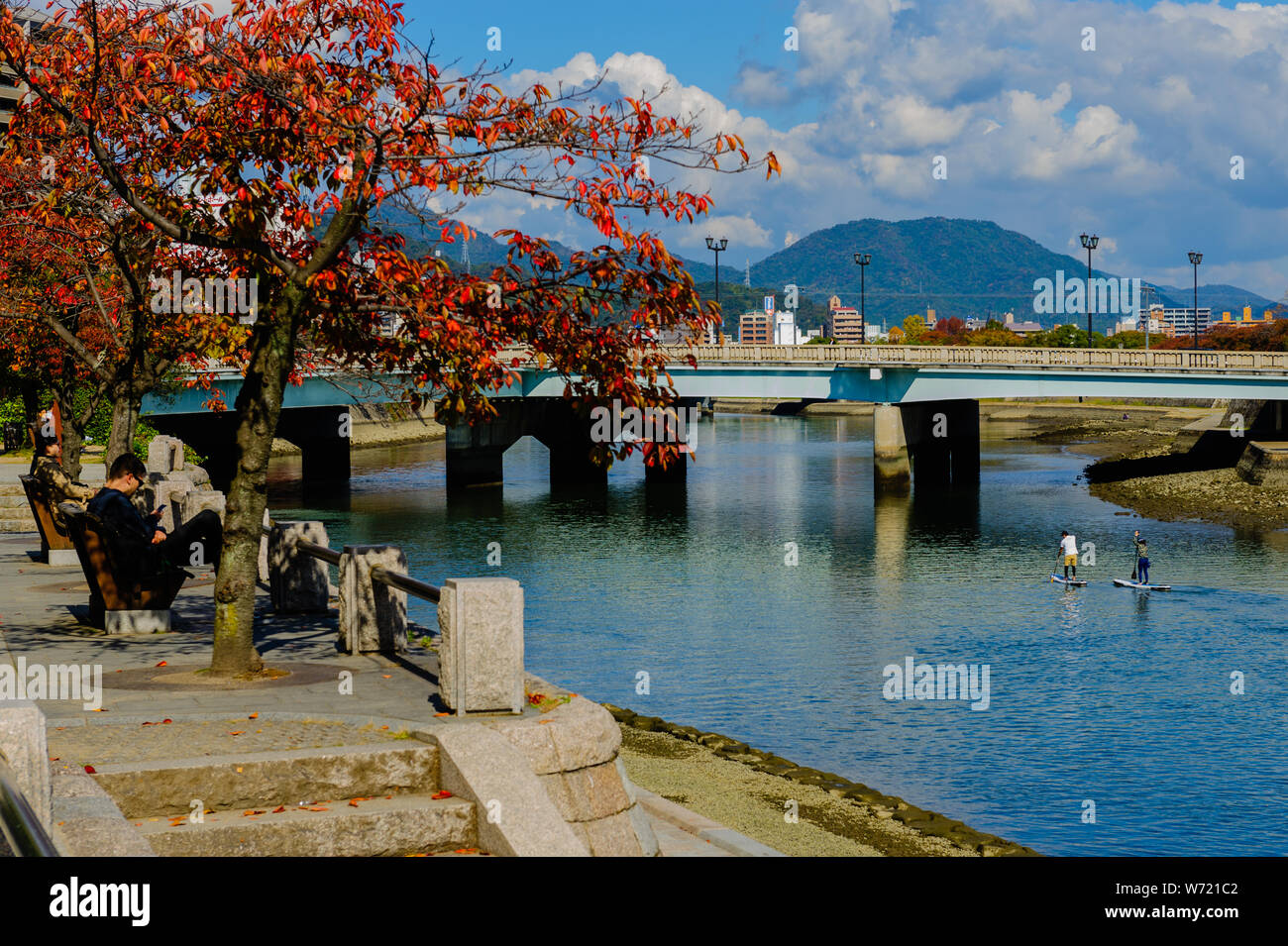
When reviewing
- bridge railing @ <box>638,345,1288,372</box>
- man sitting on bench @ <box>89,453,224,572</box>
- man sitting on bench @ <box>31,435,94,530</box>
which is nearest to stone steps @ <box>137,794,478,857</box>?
man sitting on bench @ <box>89,453,224,572</box>

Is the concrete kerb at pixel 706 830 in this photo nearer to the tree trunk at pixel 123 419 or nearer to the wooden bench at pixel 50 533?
Result: the tree trunk at pixel 123 419

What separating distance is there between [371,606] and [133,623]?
11.7ft

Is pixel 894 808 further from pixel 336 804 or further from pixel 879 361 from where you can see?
pixel 879 361

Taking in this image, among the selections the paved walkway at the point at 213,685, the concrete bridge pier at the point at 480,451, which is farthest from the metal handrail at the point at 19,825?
the concrete bridge pier at the point at 480,451

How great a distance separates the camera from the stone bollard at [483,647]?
437 inches

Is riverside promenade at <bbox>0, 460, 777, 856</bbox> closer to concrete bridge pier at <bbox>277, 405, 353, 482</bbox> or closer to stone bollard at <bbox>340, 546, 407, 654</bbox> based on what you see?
stone bollard at <bbox>340, 546, 407, 654</bbox>

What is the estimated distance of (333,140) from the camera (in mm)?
13156

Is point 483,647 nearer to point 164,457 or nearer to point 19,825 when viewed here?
point 19,825

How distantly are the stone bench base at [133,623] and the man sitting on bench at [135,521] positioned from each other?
0.65 m

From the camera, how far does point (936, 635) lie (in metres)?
35.6

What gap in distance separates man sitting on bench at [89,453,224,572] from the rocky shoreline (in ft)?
26.2

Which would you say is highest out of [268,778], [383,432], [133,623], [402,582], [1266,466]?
[383,432]

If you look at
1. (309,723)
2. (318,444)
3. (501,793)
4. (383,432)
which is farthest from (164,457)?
(383,432)
